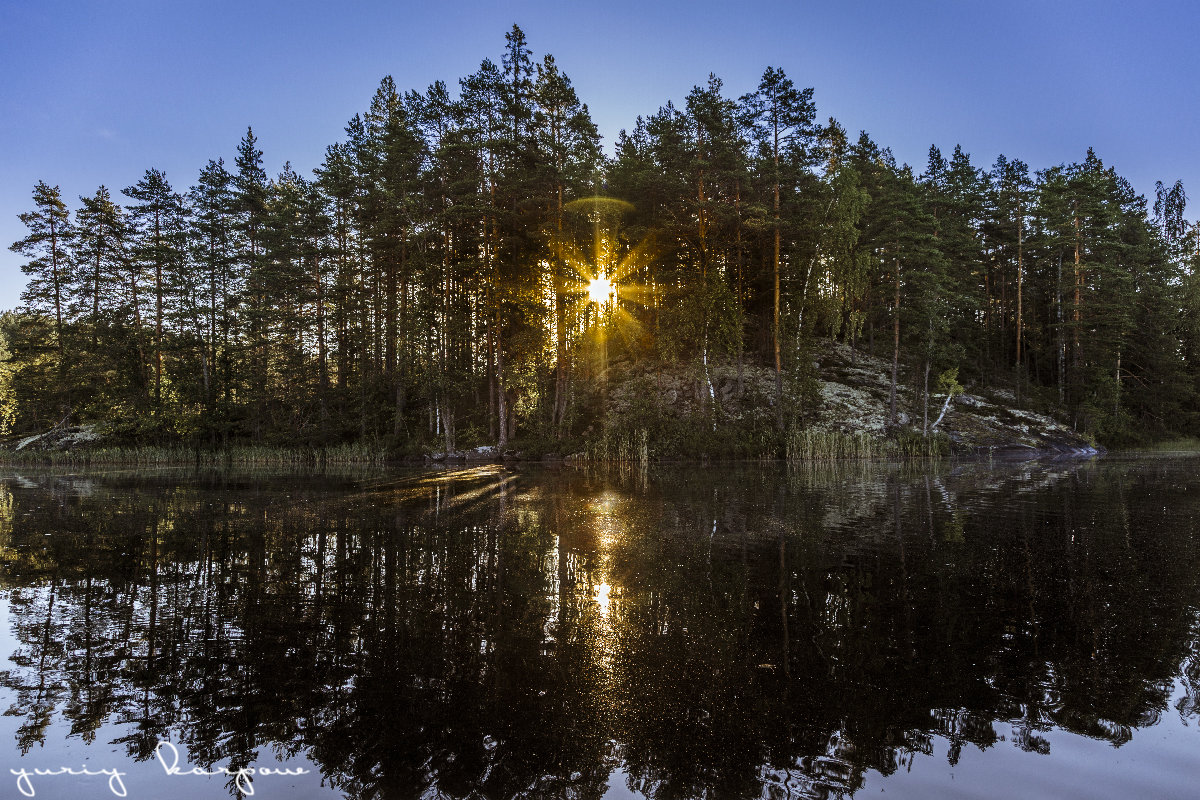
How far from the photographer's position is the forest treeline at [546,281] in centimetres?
3453

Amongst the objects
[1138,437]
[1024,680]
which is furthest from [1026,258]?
[1024,680]

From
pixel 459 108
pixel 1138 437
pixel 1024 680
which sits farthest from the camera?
pixel 1138 437

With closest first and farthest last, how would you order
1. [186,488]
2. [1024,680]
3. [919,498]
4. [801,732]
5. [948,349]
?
[801,732], [1024,680], [919,498], [186,488], [948,349]

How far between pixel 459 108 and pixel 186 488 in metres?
24.7

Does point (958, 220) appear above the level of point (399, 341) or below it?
above

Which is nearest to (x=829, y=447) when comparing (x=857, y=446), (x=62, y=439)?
(x=857, y=446)

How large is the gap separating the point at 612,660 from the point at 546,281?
31763 millimetres

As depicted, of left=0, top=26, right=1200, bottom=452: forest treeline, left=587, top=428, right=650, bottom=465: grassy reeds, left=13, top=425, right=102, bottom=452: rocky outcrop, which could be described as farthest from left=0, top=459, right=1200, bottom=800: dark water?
left=13, top=425, right=102, bottom=452: rocky outcrop

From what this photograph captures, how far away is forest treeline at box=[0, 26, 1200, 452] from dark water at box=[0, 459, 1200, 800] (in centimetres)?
2348

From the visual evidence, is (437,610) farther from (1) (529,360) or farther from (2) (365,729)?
(1) (529,360)

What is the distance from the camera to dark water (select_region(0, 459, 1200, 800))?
407 cm

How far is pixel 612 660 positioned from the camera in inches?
228

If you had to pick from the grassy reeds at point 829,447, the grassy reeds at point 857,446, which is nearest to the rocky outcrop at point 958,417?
the grassy reeds at point 857,446

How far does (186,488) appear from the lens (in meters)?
21.6
